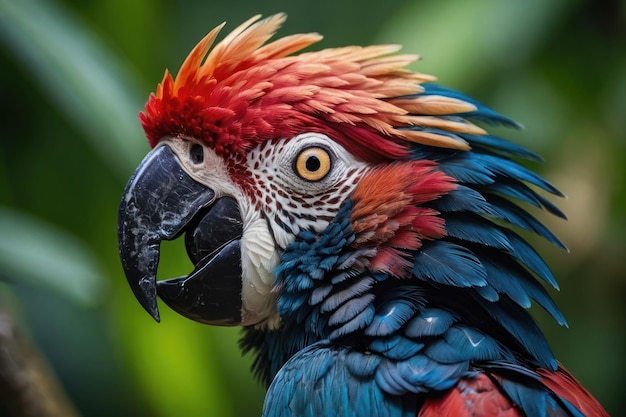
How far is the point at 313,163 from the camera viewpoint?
1312 mm

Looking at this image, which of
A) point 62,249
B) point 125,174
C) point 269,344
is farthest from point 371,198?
point 125,174

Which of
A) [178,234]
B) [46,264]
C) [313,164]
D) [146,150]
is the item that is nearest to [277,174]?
[313,164]

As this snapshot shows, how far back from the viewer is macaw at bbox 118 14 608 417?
48.2 inches

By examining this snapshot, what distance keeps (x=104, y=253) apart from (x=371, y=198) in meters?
1.96

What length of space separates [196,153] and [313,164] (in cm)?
22

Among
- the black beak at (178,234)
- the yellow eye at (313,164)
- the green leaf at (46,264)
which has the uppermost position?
the yellow eye at (313,164)

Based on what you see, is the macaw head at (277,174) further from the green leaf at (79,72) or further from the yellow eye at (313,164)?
the green leaf at (79,72)

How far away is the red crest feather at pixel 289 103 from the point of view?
130 centimetres

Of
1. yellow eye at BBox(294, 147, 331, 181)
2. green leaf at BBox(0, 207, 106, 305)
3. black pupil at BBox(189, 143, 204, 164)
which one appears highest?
yellow eye at BBox(294, 147, 331, 181)

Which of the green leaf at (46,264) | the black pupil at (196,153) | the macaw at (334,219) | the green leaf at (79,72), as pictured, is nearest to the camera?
the macaw at (334,219)

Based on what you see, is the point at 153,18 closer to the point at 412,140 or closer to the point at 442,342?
the point at 412,140

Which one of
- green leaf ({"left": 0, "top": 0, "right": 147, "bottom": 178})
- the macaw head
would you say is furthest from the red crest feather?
green leaf ({"left": 0, "top": 0, "right": 147, "bottom": 178})

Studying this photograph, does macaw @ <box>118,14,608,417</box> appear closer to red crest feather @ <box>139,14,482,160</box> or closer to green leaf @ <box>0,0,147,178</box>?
red crest feather @ <box>139,14,482,160</box>

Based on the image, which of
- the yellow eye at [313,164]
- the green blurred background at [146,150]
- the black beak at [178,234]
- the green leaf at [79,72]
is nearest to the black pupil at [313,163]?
the yellow eye at [313,164]
